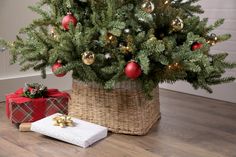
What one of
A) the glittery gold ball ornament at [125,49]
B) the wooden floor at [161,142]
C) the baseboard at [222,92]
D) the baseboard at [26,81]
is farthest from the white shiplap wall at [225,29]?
the glittery gold ball ornament at [125,49]

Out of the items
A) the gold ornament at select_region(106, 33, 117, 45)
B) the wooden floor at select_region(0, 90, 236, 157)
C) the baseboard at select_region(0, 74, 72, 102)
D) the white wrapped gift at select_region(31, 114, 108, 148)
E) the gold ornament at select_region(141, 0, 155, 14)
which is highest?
the gold ornament at select_region(141, 0, 155, 14)

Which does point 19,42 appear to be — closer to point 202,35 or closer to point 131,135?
point 131,135

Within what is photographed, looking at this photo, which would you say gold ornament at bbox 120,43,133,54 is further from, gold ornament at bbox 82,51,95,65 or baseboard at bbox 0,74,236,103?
A: baseboard at bbox 0,74,236,103

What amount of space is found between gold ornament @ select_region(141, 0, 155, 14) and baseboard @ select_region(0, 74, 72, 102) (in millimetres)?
1018

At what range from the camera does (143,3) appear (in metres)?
1.44

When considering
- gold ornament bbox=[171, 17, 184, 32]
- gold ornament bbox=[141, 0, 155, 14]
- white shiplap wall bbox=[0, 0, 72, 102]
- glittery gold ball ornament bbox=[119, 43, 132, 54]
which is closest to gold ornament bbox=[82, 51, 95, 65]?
glittery gold ball ornament bbox=[119, 43, 132, 54]

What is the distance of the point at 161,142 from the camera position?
58.4 inches

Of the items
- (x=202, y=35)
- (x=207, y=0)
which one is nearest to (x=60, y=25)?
(x=202, y=35)

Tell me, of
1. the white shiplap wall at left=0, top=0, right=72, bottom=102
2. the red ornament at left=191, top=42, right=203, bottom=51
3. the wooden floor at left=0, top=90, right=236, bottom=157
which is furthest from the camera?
the white shiplap wall at left=0, top=0, right=72, bottom=102

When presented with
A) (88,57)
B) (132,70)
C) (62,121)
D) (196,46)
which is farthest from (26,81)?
(196,46)

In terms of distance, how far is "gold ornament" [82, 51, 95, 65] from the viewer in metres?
1.39

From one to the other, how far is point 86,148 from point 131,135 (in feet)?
0.78

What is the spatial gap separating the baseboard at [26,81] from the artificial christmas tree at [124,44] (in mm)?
526

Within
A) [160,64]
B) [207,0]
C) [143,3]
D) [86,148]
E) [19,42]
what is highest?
[207,0]
